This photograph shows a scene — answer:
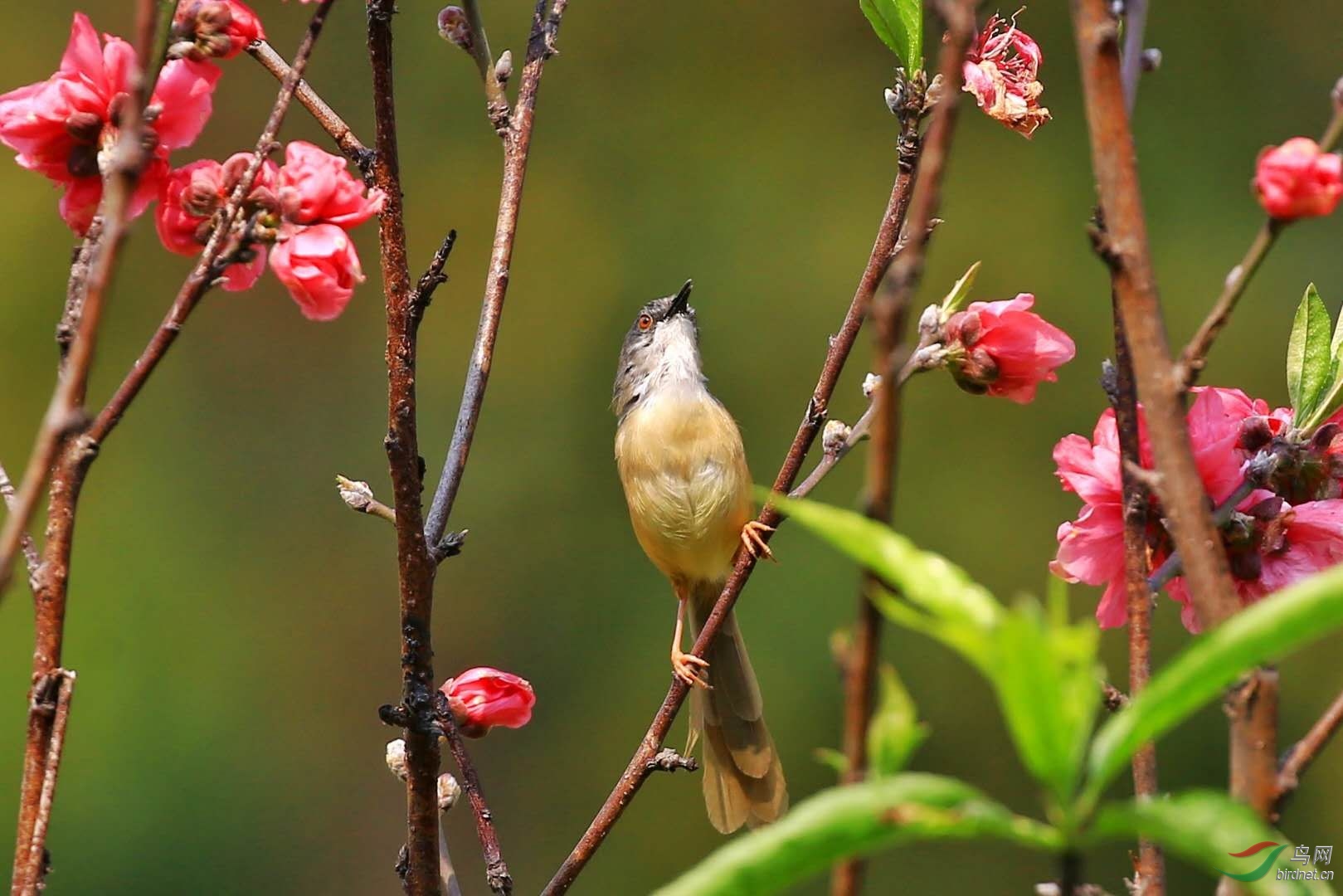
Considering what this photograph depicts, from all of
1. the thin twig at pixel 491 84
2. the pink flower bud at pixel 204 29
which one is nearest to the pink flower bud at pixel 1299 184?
the pink flower bud at pixel 204 29

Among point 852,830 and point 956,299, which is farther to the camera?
point 956,299

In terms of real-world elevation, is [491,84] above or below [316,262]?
above

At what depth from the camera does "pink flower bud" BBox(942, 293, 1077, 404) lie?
2080 millimetres

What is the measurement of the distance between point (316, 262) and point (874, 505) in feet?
2.98

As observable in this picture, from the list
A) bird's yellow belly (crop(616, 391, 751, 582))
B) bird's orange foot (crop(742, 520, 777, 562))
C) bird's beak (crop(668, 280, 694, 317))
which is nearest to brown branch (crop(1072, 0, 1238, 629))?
bird's orange foot (crop(742, 520, 777, 562))

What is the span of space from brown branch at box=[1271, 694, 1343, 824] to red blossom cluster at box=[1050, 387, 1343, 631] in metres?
0.47

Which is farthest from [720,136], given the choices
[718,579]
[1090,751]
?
[1090,751]

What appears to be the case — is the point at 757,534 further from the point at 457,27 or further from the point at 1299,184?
the point at 1299,184

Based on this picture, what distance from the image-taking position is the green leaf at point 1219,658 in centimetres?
Answer: 84

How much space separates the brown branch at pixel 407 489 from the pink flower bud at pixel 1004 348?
2.65ft

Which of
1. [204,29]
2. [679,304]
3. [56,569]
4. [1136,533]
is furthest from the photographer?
[679,304]

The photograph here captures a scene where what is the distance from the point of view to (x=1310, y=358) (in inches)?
66.4

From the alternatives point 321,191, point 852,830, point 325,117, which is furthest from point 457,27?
point 852,830

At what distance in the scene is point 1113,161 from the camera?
1104 mm
